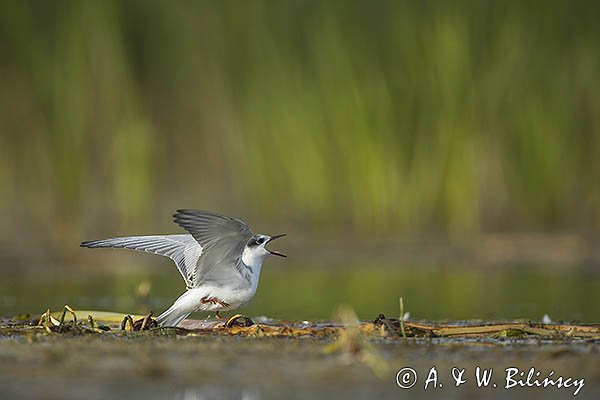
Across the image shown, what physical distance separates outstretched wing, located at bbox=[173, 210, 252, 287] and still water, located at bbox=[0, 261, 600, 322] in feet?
3.38

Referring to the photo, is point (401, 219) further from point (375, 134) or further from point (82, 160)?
point (82, 160)

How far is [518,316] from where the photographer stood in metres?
8.66

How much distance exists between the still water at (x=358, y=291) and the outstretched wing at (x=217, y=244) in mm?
1030

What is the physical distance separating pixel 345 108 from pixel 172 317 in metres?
7.52

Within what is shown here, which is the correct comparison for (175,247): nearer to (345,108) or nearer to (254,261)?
(254,261)

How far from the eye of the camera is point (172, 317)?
24.0 ft

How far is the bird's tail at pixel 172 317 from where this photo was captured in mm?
7230

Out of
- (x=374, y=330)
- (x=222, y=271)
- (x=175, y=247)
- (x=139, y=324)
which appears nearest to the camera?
(x=374, y=330)

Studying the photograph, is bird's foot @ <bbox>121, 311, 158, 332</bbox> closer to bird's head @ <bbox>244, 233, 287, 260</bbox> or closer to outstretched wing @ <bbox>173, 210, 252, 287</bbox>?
outstretched wing @ <bbox>173, 210, 252, 287</bbox>

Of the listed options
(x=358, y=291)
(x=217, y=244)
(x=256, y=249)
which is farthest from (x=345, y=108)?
(x=217, y=244)

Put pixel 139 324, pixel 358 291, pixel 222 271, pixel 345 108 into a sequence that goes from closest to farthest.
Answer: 1. pixel 139 324
2. pixel 222 271
3. pixel 358 291
4. pixel 345 108

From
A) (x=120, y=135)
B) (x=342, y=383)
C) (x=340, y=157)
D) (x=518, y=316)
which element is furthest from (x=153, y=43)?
(x=342, y=383)

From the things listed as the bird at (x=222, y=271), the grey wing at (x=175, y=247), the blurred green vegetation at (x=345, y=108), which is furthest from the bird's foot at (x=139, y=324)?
the blurred green vegetation at (x=345, y=108)

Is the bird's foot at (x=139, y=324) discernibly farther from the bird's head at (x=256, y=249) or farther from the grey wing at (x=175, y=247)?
the bird's head at (x=256, y=249)
